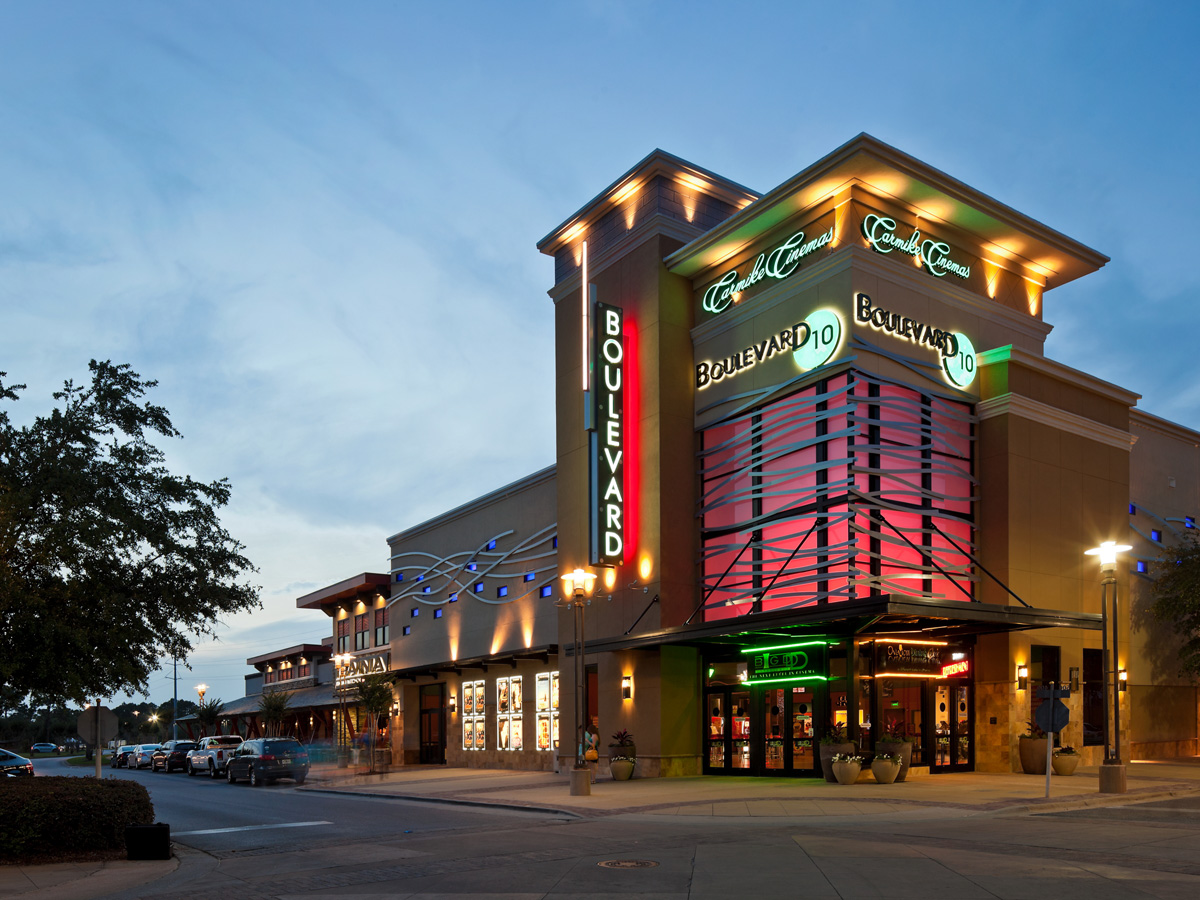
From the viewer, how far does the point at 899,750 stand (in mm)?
25516

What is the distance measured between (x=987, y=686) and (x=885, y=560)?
5.05 m

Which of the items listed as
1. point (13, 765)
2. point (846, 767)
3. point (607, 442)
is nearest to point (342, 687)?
point (13, 765)

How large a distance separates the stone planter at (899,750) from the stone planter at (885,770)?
0.33m

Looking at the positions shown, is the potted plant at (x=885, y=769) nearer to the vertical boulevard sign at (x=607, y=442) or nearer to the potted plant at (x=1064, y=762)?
the potted plant at (x=1064, y=762)

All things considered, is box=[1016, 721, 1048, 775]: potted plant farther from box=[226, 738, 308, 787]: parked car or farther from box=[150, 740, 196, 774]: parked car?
box=[150, 740, 196, 774]: parked car

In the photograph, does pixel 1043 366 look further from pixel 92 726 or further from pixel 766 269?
pixel 92 726

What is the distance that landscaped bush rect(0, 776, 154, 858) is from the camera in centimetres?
1619

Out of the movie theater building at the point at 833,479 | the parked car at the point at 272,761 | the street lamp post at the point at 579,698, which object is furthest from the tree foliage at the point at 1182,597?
the parked car at the point at 272,761

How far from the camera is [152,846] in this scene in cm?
1667

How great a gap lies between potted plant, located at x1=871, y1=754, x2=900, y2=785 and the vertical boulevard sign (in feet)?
33.3

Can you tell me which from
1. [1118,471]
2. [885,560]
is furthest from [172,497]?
[1118,471]

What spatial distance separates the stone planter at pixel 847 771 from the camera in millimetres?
24938

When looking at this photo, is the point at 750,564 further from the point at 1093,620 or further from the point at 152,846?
the point at 152,846

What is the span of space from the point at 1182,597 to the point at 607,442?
19157mm
